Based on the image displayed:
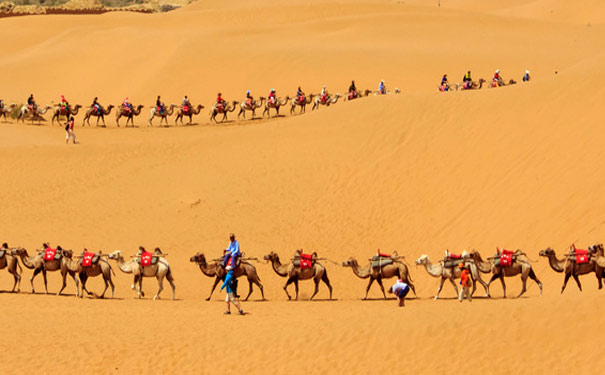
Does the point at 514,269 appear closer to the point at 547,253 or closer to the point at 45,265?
the point at 547,253

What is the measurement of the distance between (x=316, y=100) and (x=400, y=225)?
828 inches

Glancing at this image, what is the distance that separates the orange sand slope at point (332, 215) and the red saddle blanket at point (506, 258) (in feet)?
2.53

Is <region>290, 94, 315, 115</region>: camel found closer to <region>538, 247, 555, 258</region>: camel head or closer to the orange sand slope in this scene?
the orange sand slope

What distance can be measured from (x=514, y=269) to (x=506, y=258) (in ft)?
0.98

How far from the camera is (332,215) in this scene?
31594 mm

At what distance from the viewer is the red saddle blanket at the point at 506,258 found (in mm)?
24094

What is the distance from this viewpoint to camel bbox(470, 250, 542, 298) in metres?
24.0

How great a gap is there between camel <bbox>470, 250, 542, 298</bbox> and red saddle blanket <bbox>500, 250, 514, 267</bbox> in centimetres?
8

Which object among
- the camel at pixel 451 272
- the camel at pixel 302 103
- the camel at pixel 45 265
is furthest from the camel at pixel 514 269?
the camel at pixel 302 103

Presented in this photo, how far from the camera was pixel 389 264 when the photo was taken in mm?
24906

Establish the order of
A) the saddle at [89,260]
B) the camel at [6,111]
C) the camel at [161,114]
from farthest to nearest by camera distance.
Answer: the camel at [6,111]
the camel at [161,114]
the saddle at [89,260]

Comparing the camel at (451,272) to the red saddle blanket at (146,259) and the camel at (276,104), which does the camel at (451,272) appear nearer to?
the red saddle blanket at (146,259)

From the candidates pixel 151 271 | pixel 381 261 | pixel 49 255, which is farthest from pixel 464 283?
pixel 49 255

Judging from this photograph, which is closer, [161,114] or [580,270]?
[580,270]
